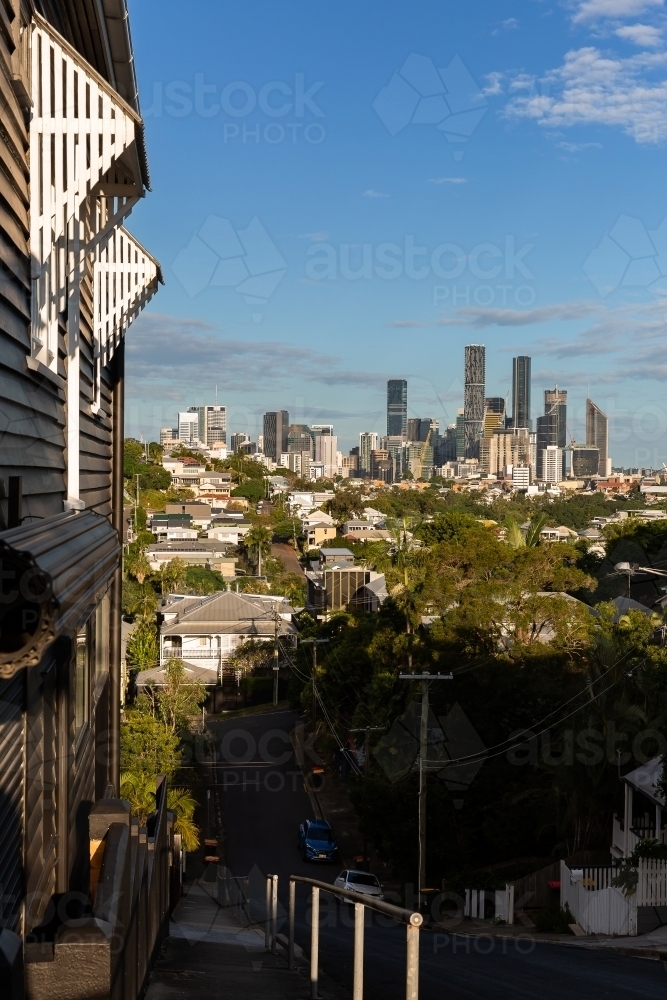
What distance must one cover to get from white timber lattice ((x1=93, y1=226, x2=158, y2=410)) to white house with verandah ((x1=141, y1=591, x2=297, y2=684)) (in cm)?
4011

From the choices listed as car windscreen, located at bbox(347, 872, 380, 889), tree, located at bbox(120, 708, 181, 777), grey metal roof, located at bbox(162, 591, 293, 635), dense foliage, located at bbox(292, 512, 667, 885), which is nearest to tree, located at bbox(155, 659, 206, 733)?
tree, located at bbox(120, 708, 181, 777)

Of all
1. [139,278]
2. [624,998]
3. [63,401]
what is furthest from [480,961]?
[139,278]

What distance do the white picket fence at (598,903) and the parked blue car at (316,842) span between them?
401 inches

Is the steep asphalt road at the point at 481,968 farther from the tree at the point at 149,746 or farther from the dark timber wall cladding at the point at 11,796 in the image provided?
the tree at the point at 149,746

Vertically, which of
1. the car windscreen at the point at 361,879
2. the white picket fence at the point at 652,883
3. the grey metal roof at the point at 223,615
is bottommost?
the car windscreen at the point at 361,879

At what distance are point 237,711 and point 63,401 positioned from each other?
43392 mm

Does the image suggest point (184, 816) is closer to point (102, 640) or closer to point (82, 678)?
point (102, 640)

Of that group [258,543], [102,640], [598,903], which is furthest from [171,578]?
[102,640]

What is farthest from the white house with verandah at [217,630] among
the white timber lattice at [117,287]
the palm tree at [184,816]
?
the white timber lattice at [117,287]

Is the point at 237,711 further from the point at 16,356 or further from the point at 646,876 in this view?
the point at 16,356

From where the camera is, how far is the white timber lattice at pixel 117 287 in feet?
31.5

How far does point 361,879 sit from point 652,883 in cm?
804

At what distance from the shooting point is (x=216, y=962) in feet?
24.2

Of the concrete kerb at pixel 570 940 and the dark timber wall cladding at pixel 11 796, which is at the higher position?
the dark timber wall cladding at pixel 11 796
